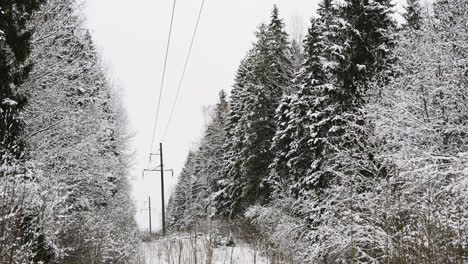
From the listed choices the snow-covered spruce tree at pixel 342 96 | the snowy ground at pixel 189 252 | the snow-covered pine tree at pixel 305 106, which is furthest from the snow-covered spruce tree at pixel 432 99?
the snowy ground at pixel 189 252

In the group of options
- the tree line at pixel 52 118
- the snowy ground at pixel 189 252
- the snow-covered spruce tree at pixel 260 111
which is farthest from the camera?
the snow-covered spruce tree at pixel 260 111

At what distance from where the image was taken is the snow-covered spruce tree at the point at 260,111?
65.9 ft

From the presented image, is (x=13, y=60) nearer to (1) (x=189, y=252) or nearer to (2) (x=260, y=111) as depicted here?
(1) (x=189, y=252)

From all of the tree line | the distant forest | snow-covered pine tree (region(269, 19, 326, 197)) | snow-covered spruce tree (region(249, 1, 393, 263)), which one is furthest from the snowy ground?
snow-covered pine tree (region(269, 19, 326, 197))

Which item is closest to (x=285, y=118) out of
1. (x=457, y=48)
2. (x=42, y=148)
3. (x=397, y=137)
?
(x=397, y=137)

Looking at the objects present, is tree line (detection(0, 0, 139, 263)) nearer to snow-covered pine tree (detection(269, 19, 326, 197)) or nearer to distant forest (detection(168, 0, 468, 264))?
distant forest (detection(168, 0, 468, 264))

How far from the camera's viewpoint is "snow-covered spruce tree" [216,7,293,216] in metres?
20.1

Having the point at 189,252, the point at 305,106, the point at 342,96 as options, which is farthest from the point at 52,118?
the point at 342,96

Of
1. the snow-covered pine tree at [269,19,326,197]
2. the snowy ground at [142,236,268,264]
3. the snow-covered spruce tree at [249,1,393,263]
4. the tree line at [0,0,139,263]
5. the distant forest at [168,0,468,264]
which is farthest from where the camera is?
the snow-covered pine tree at [269,19,326,197]

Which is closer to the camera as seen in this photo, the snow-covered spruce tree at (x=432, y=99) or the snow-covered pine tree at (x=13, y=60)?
the snow-covered pine tree at (x=13, y=60)

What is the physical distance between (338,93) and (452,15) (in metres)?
4.63

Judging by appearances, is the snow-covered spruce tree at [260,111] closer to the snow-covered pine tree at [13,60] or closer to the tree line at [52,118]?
the tree line at [52,118]

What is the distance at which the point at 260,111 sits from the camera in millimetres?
20109

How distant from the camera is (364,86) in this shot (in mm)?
12781
